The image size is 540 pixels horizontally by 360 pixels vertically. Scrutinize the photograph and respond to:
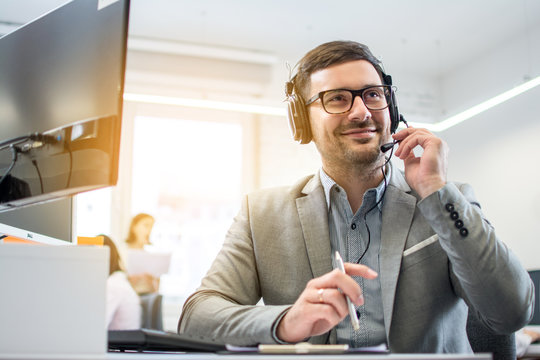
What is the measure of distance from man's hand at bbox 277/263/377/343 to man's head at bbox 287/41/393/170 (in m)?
0.54

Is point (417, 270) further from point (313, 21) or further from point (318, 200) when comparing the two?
point (313, 21)

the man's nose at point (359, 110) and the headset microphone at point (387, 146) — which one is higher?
the man's nose at point (359, 110)

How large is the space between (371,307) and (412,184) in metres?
0.31

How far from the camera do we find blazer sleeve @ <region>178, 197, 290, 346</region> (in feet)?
3.13

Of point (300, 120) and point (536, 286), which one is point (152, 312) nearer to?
point (536, 286)

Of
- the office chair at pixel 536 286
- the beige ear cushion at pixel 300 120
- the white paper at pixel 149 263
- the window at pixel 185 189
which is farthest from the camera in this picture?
the window at pixel 185 189

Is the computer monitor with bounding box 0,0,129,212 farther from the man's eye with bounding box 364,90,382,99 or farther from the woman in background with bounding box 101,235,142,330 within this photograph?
the woman in background with bounding box 101,235,142,330

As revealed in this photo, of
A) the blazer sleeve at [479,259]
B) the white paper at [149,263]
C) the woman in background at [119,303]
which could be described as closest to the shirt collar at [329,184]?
the blazer sleeve at [479,259]

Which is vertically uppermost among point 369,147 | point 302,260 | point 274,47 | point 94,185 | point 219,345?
point 274,47

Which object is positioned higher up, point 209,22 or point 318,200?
point 209,22

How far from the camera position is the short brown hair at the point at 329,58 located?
4.70 ft

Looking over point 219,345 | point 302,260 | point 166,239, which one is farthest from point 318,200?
point 166,239

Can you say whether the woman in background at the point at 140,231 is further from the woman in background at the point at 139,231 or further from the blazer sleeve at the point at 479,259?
the blazer sleeve at the point at 479,259

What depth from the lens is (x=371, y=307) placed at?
4.05 ft
